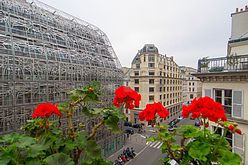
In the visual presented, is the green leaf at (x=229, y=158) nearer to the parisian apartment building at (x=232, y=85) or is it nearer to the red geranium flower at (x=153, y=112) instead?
the red geranium flower at (x=153, y=112)

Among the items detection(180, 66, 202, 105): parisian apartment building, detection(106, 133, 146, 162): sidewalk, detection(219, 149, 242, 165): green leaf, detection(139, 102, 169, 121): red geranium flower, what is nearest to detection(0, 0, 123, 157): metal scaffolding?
detection(106, 133, 146, 162): sidewalk

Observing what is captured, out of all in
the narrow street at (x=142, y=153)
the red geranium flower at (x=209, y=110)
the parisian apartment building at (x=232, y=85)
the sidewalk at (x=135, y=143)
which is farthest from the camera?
the sidewalk at (x=135, y=143)

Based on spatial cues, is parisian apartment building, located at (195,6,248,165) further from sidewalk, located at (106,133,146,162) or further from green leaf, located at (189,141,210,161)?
sidewalk, located at (106,133,146,162)

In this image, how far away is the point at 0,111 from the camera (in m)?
10.4

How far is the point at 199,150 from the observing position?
2.11 meters

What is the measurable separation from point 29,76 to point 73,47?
8257mm

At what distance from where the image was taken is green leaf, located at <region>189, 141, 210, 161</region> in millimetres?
2023

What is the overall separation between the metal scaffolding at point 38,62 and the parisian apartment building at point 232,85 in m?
14.1

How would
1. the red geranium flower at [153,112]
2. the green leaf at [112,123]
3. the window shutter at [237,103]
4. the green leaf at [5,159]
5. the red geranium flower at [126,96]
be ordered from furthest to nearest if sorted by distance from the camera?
the window shutter at [237,103] < the red geranium flower at [153,112] < the red geranium flower at [126,96] < the green leaf at [112,123] < the green leaf at [5,159]

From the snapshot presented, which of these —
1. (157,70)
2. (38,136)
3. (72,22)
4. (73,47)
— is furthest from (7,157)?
(157,70)

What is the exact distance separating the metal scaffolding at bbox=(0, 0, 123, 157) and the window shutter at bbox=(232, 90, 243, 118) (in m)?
15.3

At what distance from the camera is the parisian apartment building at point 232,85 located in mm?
7070

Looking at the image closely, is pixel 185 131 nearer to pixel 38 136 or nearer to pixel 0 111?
pixel 38 136

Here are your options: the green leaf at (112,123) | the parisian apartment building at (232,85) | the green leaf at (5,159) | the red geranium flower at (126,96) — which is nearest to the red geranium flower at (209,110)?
the red geranium flower at (126,96)
